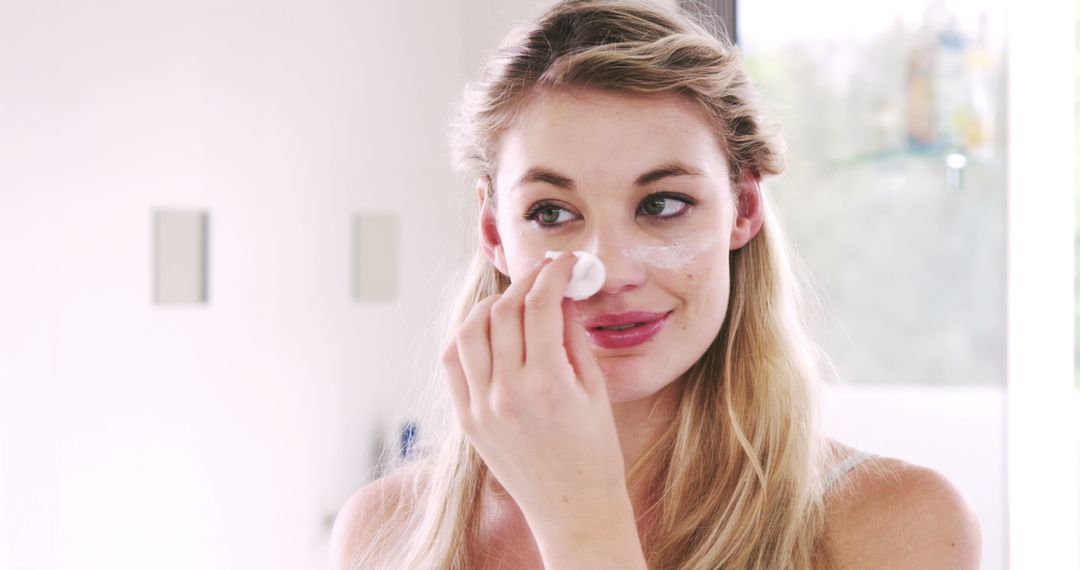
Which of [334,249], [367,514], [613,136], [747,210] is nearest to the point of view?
[613,136]

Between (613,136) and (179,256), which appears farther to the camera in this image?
(179,256)

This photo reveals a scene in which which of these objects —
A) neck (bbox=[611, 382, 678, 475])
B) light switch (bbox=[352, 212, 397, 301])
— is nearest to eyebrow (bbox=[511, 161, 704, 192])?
neck (bbox=[611, 382, 678, 475])

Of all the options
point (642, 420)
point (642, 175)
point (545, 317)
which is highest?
point (642, 175)

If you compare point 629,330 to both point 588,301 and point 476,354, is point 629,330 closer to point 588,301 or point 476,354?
point 588,301

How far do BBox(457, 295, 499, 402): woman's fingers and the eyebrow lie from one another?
17 cm

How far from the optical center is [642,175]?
834 millimetres

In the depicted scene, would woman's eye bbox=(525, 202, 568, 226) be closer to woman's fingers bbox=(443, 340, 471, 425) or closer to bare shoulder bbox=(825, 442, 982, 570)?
woman's fingers bbox=(443, 340, 471, 425)

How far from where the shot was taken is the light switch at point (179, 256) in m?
1.65

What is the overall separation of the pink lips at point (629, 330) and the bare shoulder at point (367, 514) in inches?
13.9

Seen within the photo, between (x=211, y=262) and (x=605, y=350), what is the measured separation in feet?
3.53

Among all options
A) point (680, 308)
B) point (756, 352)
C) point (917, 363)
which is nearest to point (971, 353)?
point (917, 363)

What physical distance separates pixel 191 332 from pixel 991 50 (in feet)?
4.51

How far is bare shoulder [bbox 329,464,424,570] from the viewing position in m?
1.05

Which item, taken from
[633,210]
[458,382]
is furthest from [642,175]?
[458,382]
